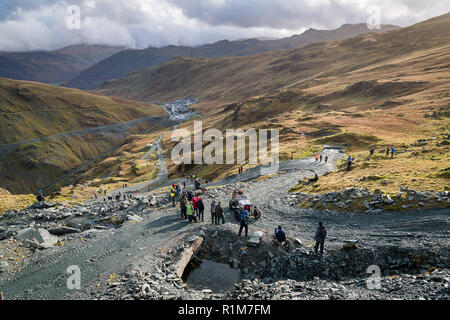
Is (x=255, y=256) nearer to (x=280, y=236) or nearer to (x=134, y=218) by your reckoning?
(x=280, y=236)

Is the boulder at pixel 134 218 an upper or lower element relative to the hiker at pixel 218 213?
lower

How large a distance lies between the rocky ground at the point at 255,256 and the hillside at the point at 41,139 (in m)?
134

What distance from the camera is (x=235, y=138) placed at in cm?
7925

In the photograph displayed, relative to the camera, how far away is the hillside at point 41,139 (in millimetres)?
134125

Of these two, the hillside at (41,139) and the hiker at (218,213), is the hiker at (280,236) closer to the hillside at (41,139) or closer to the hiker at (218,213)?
the hiker at (218,213)

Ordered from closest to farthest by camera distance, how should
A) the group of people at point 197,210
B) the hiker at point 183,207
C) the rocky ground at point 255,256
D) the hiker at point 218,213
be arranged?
the rocky ground at point 255,256
the hiker at point 218,213
the group of people at point 197,210
the hiker at point 183,207

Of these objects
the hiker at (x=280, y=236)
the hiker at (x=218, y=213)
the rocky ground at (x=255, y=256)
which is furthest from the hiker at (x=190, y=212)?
the hiker at (x=280, y=236)

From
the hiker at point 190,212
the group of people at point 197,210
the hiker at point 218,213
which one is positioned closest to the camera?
the hiker at point 218,213

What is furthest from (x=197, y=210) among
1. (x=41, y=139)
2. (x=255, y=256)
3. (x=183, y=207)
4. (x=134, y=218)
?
(x=41, y=139)

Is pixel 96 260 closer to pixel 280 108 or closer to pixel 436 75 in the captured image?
pixel 280 108

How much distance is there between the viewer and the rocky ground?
523 inches

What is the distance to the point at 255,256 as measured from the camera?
702 inches

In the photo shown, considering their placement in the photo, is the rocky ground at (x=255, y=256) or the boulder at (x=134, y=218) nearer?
the rocky ground at (x=255, y=256)
